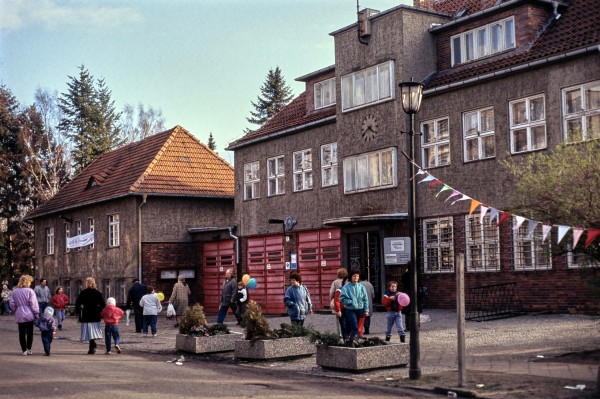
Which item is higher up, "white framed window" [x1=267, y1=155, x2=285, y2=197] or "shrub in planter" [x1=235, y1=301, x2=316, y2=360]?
"white framed window" [x1=267, y1=155, x2=285, y2=197]

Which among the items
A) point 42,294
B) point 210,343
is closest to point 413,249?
point 210,343

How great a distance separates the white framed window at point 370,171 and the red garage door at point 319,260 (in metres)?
2.04

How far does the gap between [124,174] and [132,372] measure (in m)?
26.8

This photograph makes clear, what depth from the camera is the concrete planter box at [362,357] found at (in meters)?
14.6

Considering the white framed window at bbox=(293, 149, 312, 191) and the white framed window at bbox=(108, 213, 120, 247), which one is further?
the white framed window at bbox=(108, 213, 120, 247)

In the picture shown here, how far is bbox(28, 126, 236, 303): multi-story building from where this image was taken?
37656 millimetres

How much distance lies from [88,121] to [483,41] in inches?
Answer: 1952

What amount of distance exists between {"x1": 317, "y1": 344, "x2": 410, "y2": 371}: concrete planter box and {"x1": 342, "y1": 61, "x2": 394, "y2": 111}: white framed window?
1372cm

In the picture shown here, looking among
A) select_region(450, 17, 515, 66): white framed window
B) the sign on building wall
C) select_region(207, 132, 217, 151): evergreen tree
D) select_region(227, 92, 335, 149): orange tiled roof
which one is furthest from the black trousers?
select_region(207, 132, 217, 151): evergreen tree

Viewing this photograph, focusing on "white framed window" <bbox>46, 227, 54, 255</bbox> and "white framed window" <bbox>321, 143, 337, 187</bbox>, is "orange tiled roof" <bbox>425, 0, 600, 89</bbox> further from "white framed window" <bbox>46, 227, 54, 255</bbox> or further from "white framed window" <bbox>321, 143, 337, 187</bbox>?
"white framed window" <bbox>46, 227, 54, 255</bbox>

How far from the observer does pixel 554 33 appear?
24328 mm

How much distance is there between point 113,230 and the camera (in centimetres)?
4012

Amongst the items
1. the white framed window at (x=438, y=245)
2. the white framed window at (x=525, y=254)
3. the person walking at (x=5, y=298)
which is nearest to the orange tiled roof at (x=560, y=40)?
the white framed window at (x=438, y=245)

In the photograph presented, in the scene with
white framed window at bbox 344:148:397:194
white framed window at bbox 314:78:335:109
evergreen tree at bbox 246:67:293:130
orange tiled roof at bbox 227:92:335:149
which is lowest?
white framed window at bbox 344:148:397:194
